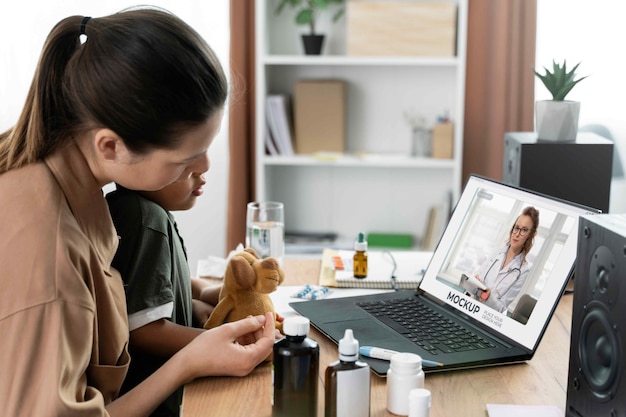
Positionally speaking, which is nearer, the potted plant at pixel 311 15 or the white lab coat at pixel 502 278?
the white lab coat at pixel 502 278

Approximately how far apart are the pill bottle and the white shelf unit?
2.16 m

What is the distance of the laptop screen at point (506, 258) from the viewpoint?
1.34 meters

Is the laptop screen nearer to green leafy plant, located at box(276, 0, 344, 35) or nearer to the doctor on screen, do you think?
the doctor on screen

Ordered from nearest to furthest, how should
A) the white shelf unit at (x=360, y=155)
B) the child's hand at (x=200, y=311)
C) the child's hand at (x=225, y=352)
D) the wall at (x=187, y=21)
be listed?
the child's hand at (x=225, y=352), the child's hand at (x=200, y=311), the wall at (x=187, y=21), the white shelf unit at (x=360, y=155)

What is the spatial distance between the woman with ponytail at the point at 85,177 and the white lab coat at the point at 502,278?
548mm

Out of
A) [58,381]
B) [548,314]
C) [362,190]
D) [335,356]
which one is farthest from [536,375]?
[362,190]

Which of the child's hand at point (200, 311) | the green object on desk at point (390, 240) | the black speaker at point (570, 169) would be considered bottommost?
the green object on desk at point (390, 240)

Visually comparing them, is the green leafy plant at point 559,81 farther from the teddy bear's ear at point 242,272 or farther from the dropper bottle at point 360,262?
the teddy bear's ear at point 242,272

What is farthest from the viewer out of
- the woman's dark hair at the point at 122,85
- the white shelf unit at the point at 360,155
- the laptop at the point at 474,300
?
the white shelf unit at the point at 360,155

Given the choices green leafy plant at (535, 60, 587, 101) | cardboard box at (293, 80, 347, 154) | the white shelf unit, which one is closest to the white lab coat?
green leafy plant at (535, 60, 587, 101)

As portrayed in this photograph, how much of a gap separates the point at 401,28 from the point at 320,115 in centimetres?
46

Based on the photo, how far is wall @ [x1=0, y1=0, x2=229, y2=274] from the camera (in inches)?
95.7

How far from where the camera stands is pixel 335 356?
137 centimetres

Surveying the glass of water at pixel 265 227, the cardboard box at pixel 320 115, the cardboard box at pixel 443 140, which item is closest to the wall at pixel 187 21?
the cardboard box at pixel 320 115
